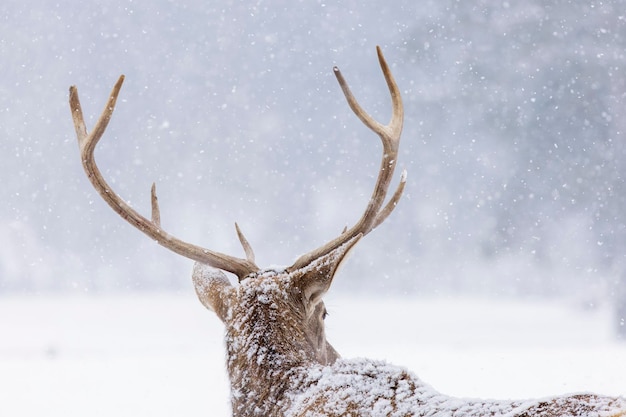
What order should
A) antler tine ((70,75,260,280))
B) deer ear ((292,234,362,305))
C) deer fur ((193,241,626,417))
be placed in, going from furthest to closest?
antler tine ((70,75,260,280)) → deer ear ((292,234,362,305)) → deer fur ((193,241,626,417))

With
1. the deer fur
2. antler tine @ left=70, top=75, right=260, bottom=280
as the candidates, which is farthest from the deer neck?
antler tine @ left=70, top=75, right=260, bottom=280

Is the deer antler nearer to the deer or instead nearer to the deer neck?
the deer

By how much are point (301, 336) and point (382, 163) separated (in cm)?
91

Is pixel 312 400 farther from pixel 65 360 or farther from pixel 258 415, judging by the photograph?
pixel 65 360

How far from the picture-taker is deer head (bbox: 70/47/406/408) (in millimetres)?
2609

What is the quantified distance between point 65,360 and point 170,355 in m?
1.57

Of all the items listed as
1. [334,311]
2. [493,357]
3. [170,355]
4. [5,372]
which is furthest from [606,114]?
[334,311]

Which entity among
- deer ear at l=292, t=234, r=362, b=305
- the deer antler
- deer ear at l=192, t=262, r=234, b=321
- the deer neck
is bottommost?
the deer neck

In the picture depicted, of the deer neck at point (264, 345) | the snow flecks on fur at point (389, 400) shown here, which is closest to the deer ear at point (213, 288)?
the deer neck at point (264, 345)

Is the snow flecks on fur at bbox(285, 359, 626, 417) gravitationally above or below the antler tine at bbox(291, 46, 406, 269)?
below

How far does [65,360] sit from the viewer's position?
9.14m

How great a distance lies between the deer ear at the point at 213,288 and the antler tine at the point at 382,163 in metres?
0.33

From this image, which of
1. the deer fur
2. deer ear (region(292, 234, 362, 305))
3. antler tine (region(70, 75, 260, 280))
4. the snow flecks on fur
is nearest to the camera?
the snow flecks on fur

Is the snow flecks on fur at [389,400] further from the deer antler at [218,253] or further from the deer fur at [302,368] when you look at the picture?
the deer antler at [218,253]
